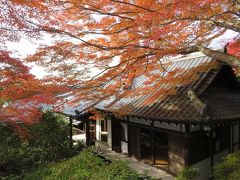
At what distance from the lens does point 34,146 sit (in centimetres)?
1137

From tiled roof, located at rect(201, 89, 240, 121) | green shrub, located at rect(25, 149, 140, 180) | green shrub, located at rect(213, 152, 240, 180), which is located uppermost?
tiled roof, located at rect(201, 89, 240, 121)

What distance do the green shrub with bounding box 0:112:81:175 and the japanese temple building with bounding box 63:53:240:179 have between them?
3.05m

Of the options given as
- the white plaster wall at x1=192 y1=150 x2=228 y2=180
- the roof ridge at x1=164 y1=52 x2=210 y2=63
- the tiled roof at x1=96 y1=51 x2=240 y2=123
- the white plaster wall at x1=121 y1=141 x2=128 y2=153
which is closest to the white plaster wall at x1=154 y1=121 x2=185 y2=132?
the tiled roof at x1=96 y1=51 x2=240 y2=123

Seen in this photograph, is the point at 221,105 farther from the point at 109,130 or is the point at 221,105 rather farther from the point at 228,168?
the point at 109,130

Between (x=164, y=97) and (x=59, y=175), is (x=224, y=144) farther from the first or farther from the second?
(x=59, y=175)

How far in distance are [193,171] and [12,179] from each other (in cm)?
694

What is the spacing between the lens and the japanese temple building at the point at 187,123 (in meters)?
8.86

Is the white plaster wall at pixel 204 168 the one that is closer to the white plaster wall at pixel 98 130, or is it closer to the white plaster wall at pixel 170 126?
the white plaster wall at pixel 170 126

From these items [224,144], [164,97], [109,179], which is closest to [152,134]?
[164,97]

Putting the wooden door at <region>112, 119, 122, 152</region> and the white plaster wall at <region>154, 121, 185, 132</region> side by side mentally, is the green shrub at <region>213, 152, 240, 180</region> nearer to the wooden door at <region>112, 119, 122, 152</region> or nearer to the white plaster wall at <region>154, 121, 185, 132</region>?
the white plaster wall at <region>154, 121, 185, 132</region>

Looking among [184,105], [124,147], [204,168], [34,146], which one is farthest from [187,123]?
[34,146]

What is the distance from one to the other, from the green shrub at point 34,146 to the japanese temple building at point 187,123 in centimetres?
305

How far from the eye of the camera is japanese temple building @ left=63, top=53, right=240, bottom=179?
886cm

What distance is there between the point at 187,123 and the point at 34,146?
7397 mm
